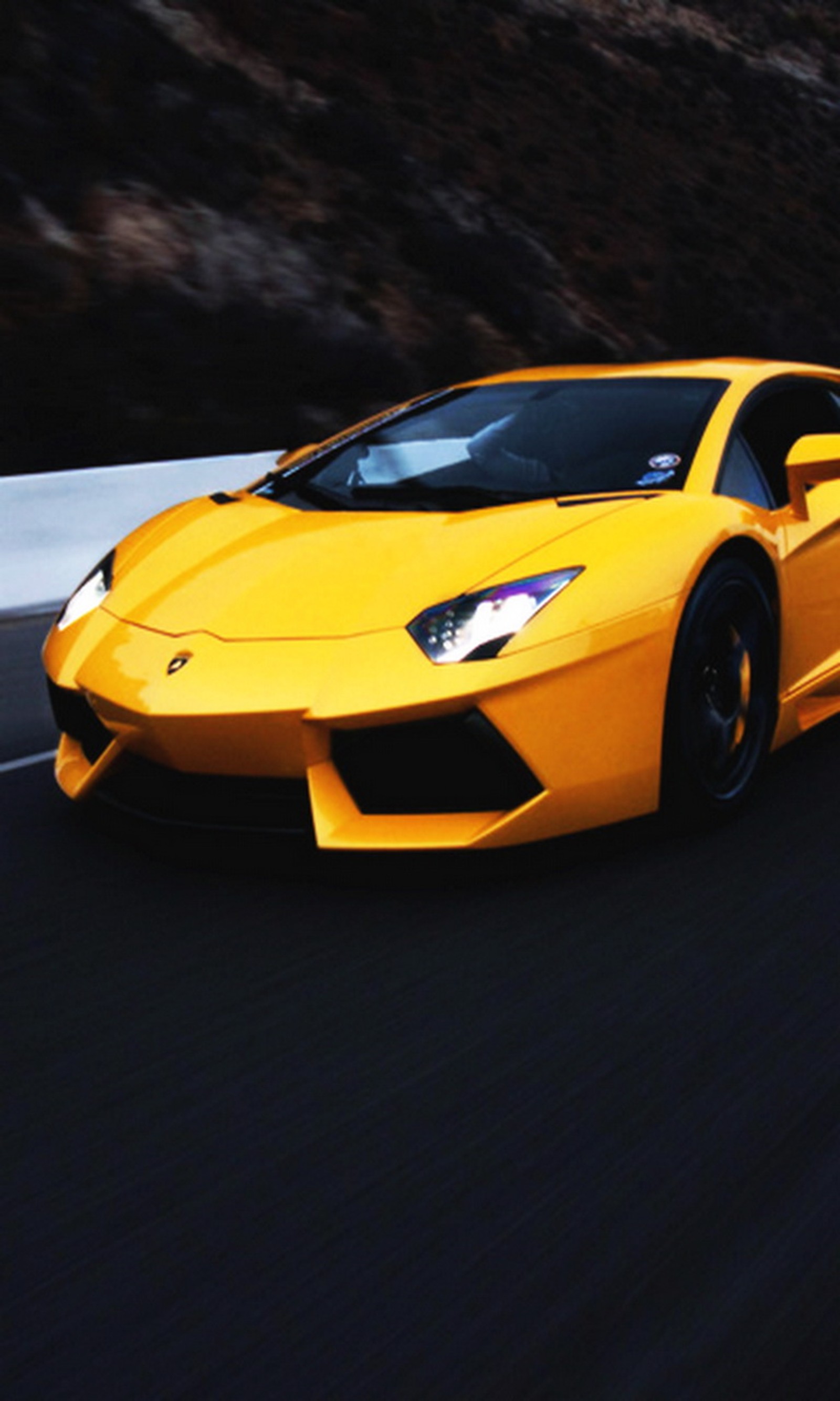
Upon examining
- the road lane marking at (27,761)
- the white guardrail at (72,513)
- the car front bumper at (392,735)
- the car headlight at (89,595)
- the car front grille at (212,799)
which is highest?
the car front bumper at (392,735)

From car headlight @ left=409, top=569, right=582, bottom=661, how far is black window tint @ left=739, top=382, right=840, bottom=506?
1.15 m

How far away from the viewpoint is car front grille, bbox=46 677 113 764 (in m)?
3.91

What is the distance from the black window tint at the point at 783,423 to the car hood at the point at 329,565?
0.72 metres

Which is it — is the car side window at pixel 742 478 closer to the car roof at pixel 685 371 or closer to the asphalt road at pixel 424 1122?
the car roof at pixel 685 371

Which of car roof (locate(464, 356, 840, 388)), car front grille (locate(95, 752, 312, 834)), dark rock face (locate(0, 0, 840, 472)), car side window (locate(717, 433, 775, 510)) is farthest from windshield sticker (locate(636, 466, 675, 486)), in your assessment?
dark rock face (locate(0, 0, 840, 472))

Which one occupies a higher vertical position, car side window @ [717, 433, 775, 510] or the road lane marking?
car side window @ [717, 433, 775, 510]

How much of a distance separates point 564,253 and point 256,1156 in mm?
28618

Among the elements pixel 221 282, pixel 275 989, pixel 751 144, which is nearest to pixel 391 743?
pixel 275 989

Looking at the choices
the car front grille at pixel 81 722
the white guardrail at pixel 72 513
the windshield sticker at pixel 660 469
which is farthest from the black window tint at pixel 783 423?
the white guardrail at pixel 72 513

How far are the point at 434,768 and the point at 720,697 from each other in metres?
0.93

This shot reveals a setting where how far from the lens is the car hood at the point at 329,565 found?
377cm

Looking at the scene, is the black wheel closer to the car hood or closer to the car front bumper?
the car front bumper

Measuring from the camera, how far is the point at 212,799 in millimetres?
3641

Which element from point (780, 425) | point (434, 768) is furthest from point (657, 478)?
point (434, 768)
